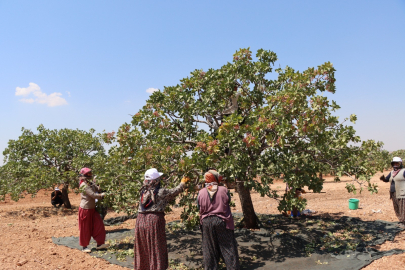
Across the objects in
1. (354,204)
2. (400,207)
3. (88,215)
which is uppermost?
(88,215)

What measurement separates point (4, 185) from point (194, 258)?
11.9 meters

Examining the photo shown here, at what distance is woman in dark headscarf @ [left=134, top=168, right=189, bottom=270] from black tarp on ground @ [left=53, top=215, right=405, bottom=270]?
119 centimetres

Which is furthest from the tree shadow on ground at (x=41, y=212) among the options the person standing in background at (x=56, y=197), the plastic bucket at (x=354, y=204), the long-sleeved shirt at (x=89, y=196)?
the plastic bucket at (x=354, y=204)

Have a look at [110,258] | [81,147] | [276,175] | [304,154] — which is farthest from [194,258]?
[81,147]

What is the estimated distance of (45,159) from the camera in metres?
14.6

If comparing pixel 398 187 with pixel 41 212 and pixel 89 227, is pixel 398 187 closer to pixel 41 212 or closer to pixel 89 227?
pixel 89 227

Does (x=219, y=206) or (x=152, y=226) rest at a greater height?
(x=219, y=206)

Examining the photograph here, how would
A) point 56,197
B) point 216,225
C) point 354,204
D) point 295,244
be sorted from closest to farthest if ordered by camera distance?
point 216,225 < point 295,244 < point 354,204 < point 56,197

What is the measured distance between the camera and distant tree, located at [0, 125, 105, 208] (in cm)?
1318

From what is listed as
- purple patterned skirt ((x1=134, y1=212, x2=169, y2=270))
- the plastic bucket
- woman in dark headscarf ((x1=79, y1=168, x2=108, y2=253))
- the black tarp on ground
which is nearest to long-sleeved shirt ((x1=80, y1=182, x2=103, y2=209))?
woman in dark headscarf ((x1=79, y1=168, x2=108, y2=253))

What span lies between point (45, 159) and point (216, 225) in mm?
12686

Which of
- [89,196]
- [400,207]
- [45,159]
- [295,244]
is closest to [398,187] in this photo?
[400,207]

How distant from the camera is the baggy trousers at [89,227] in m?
6.80

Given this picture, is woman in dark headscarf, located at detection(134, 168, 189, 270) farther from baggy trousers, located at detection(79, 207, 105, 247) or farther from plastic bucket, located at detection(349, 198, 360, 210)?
plastic bucket, located at detection(349, 198, 360, 210)
